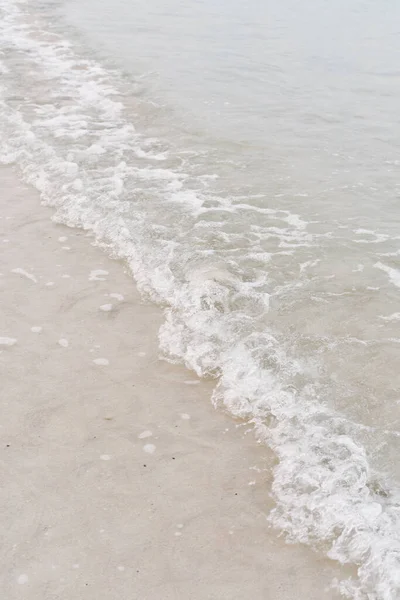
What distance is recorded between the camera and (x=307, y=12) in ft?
62.7

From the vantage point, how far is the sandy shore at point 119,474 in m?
3.30

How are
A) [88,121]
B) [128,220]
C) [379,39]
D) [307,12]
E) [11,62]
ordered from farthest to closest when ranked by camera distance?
[307,12] → [379,39] → [11,62] → [88,121] → [128,220]

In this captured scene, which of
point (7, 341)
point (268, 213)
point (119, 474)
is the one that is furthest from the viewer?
point (268, 213)

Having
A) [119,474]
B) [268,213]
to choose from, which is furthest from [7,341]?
[268,213]

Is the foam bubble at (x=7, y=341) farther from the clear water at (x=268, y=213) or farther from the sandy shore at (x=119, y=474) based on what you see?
the clear water at (x=268, y=213)

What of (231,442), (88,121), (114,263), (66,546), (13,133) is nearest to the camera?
(66,546)

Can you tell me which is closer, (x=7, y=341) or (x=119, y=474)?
(x=119, y=474)

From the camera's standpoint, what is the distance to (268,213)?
7297 mm

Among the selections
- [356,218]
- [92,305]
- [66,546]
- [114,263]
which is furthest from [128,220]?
[66,546]

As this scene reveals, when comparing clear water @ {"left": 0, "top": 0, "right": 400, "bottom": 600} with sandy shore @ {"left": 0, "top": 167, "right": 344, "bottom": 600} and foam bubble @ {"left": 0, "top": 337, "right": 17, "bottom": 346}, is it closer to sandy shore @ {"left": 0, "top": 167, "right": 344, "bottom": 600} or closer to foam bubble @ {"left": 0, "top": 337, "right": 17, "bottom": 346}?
sandy shore @ {"left": 0, "top": 167, "right": 344, "bottom": 600}

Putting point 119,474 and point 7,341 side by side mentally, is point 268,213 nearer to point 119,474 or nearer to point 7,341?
point 7,341

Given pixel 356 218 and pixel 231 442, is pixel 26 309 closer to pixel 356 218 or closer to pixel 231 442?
pixel 231 442

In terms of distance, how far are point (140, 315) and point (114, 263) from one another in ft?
3.32

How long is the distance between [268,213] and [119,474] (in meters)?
4.17
